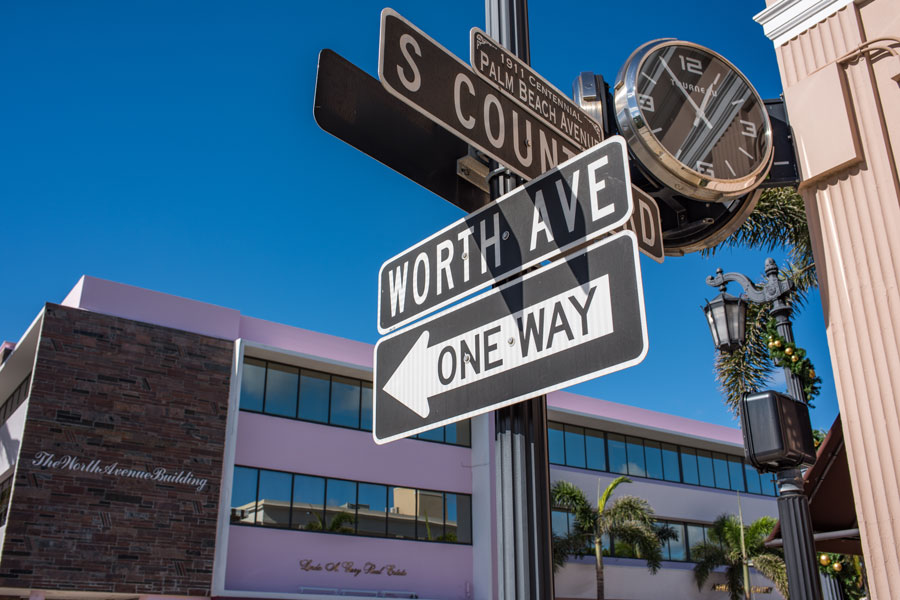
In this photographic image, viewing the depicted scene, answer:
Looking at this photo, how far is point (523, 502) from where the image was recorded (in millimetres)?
2988

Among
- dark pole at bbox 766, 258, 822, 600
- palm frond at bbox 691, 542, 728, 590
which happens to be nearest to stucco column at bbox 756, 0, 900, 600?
dark pole at bbox 766, 258, 822, 600

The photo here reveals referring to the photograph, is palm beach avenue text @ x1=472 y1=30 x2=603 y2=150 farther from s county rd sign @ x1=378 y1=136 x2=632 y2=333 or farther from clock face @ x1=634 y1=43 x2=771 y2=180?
clock face @ x1=634 y1=43 x2=771 y2=180

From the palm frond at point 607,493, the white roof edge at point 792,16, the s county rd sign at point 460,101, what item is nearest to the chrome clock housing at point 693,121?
the white roof edge at point 792,16

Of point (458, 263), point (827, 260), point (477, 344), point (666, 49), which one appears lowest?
point (477, 344)

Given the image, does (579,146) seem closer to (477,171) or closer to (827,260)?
(477,171)

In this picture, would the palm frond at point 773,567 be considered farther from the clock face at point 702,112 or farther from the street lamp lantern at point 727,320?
the clock face at point 702,112

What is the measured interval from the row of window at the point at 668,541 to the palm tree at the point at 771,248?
15439 millimetres

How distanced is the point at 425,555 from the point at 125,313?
11599mm

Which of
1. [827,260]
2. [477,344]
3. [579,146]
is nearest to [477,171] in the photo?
[579,146]

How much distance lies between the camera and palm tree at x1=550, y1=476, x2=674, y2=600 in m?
29.1

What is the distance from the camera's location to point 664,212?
5.60m

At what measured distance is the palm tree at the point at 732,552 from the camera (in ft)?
108

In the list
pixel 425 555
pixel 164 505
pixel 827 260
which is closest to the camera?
pixel 827 260

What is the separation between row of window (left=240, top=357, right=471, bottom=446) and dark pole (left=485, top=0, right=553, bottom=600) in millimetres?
22320
